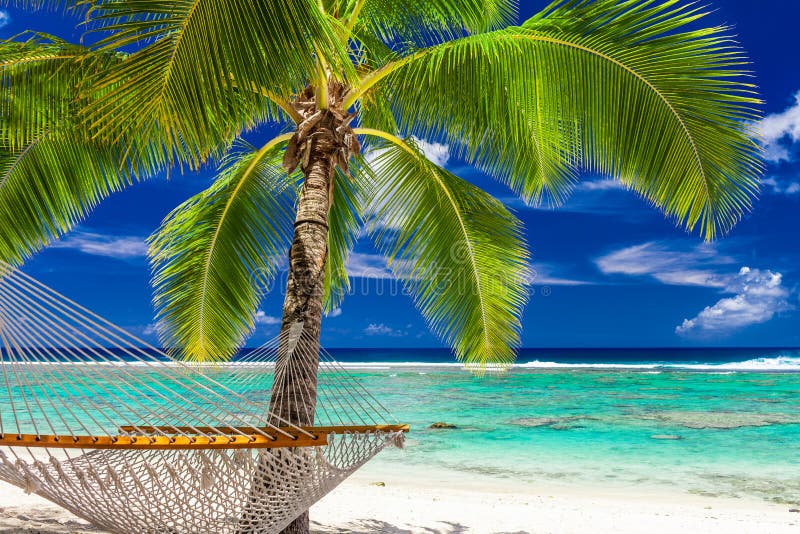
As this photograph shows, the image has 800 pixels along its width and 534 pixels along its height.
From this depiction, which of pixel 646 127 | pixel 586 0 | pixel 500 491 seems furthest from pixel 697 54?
pixel 500 491

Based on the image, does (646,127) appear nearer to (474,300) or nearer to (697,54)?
(697,54)

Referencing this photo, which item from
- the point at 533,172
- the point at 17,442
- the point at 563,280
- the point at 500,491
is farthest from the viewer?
the point at 563,280

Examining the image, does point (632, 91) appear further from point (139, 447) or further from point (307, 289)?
point (139, 447)

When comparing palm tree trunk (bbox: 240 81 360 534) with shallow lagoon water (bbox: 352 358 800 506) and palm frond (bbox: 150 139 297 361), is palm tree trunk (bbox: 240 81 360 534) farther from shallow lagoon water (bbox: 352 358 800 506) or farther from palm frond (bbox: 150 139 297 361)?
shallow lagoon water (bbox: 352 358 800 506)

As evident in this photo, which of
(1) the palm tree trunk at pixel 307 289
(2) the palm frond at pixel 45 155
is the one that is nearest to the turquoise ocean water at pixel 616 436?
(1) the palm tree trunk at pixel 307 289

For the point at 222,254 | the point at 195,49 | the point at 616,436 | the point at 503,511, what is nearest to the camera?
the point at 195,49

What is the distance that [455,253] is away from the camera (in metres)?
4.00

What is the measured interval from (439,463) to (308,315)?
484cm

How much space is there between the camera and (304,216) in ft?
9.05

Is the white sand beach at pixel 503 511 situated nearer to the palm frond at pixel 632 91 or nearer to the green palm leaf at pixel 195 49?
the palm frond at pixel 632 91

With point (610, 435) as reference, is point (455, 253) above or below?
above

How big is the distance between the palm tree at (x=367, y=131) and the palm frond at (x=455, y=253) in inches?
0.6

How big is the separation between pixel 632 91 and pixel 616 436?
7.60 meters

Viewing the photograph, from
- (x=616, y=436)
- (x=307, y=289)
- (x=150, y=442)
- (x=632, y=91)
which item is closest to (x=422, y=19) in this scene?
(x=632, y=91)
